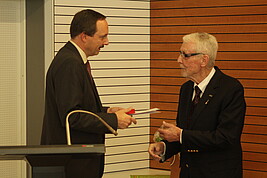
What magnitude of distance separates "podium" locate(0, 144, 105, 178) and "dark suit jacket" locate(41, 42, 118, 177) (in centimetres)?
159

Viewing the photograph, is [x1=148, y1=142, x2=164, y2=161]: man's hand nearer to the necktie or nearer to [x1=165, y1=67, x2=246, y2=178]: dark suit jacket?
[x1=165, y1=67, x2=246, y2=178]: dark suit jacket

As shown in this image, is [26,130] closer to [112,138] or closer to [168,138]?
[112,138]

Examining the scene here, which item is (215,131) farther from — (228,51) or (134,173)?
(134,173)

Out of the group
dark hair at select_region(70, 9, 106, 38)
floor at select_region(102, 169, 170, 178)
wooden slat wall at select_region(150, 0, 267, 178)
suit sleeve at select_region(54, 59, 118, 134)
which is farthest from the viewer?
floor at select_region(102, 169, 170, 178)

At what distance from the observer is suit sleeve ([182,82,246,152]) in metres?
4.03

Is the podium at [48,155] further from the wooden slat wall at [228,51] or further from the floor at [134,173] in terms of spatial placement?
the floor at [134,173]

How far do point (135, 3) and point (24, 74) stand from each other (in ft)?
4.97

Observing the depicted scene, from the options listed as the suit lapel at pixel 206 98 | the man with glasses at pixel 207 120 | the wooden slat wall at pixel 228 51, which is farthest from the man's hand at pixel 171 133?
the wooden slat wall at pixel 228 51

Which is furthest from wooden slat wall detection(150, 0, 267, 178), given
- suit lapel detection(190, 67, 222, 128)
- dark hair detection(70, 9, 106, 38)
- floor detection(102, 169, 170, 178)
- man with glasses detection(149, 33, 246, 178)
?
dark hair detection(70, 9, 106, 38)

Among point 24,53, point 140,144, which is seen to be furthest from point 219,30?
point 24,53

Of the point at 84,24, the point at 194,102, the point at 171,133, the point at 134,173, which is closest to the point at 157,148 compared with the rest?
the point at 171,133

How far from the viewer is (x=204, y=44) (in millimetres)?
4199

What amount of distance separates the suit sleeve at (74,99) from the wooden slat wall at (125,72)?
2524 millimetres

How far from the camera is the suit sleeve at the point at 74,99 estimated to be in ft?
12.0
